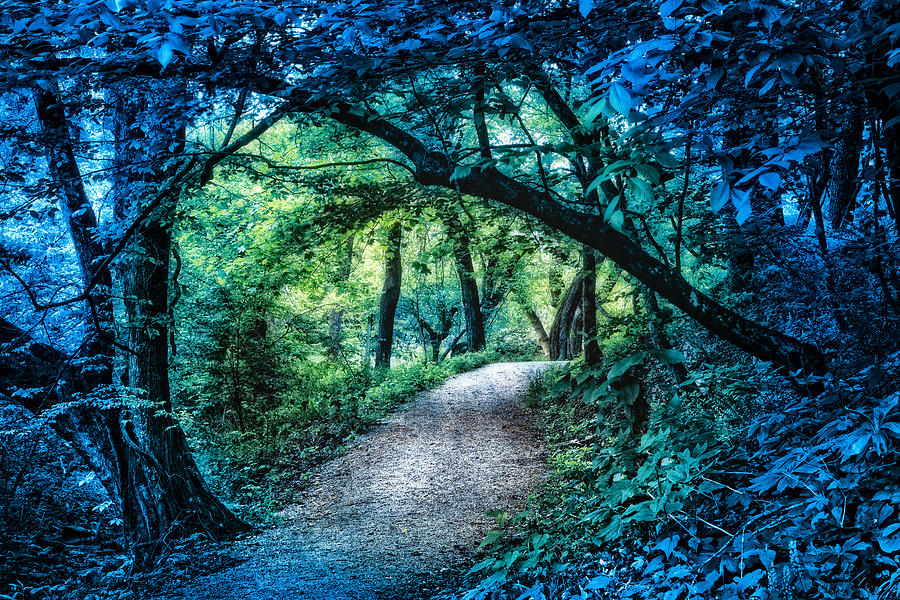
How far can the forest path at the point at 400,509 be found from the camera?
5312mm

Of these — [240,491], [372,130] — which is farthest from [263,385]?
[372,130]

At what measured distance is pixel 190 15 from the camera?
2982mm

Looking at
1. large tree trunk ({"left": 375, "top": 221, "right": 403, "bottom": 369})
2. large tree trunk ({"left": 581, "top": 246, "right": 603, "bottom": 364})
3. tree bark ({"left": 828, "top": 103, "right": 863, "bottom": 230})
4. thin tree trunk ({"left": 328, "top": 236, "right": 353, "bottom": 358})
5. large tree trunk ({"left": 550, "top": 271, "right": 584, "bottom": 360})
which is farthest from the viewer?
large tree trunk ({"left": 375, "top": 221, "right": 403, "bottom": 369})

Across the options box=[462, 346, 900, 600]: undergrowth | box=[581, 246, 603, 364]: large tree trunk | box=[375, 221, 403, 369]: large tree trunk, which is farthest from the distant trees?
box=[375, 221, 403, 369]: large tree trunk

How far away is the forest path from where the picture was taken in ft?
Answer: 17.4

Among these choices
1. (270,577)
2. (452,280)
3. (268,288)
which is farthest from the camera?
(452,280)

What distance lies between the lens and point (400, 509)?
7578mm

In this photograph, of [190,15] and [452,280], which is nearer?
[190,15]

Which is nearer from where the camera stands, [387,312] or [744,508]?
[744,508]

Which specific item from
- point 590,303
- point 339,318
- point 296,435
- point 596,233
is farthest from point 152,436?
point 339,318

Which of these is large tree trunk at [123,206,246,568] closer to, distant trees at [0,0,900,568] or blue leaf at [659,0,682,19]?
distant trees at [0,0,900,568]

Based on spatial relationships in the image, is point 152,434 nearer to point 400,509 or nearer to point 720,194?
point 400,509

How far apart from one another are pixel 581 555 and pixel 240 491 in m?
6.21

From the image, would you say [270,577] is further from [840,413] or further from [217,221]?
[840,413]
